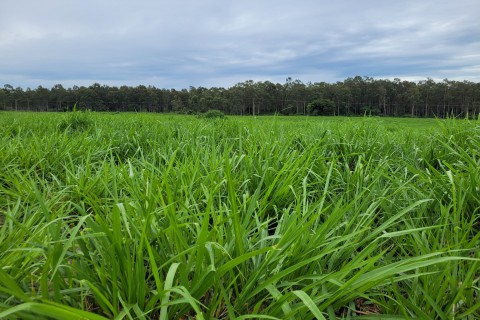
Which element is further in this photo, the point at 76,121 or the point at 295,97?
the point at 295,97

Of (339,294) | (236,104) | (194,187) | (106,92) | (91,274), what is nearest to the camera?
(339,294)

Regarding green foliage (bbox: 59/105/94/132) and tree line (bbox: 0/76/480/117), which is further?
tree line (bbox: 0/76/480/117)

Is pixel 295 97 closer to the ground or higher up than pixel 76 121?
higher up

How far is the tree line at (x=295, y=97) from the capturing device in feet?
208

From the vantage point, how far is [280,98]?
259 feet

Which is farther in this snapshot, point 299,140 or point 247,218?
point 299,140

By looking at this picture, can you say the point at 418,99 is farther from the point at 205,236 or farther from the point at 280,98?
the point at 205,236

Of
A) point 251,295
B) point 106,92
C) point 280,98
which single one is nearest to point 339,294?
point 251,295

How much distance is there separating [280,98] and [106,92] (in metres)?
38.4

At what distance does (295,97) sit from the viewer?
77.4 metres

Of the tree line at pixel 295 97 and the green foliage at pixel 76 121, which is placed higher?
the tree line at pixel 295 97

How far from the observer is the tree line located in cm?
6328

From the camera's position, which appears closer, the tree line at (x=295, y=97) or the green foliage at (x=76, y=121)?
the green foliage at (x=76, y=121)

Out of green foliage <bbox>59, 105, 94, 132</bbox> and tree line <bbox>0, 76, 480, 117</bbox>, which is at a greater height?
tree line <bbox>0, 76, 480, 117</bbox>
